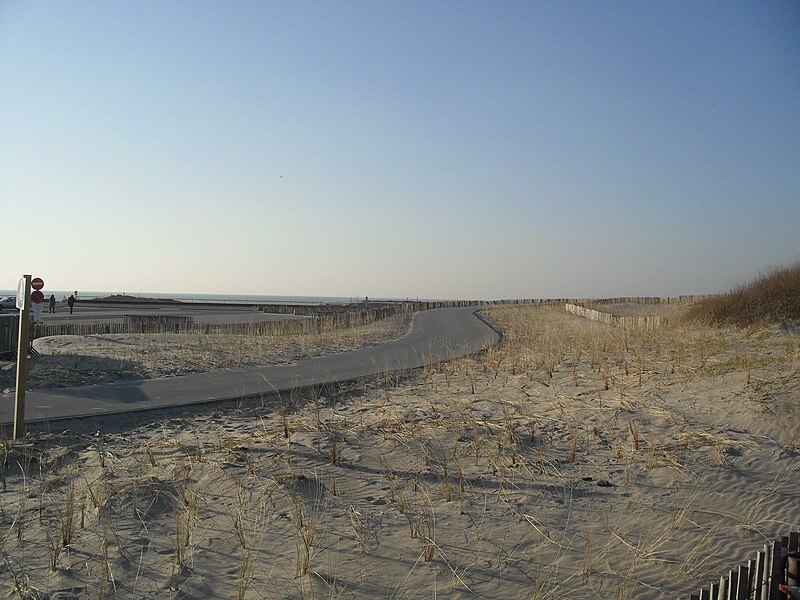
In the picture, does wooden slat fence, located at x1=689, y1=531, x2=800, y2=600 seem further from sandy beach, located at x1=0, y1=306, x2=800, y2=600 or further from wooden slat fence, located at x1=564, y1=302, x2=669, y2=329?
wooden slat fence, located at x1=564, y1=302, x2=669, y2=329

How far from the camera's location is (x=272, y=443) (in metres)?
9.12

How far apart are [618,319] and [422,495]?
2998 cm

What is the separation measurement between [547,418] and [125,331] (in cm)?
2229

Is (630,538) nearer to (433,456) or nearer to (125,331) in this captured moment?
(433,456)

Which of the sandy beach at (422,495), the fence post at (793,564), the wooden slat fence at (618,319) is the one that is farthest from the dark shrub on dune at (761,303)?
the fence post at (793,564)

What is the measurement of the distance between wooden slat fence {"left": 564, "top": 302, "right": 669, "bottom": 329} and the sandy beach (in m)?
Answer: 12.5

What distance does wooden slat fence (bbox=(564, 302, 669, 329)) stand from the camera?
2466 cm

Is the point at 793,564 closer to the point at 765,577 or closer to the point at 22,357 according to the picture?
the point at 765,577

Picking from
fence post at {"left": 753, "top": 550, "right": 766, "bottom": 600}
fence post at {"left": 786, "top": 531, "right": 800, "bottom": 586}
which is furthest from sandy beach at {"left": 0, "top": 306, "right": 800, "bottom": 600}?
fence post at {"left": 786, "top": 531, "right": 800, "bottom": 586}

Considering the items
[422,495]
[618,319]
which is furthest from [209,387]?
[618,319]

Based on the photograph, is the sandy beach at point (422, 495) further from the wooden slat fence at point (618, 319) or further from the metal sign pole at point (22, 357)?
the wooden slat fence at point (618, 319)

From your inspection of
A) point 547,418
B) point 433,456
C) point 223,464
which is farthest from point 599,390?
point 223,464

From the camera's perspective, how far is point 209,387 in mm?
14234

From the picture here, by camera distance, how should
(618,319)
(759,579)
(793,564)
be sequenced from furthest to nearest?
(618,319), (759,579), (793,564)
